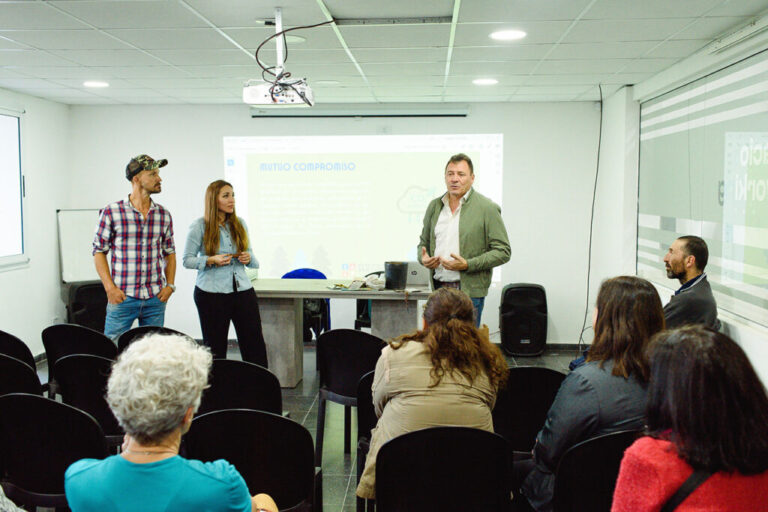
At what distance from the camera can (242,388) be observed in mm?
2777

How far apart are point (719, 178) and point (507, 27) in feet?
6.11

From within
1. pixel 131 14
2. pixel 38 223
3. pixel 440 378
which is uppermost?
pixel 131 14

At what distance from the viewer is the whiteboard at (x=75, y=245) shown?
268 inches

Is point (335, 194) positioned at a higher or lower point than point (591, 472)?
higher

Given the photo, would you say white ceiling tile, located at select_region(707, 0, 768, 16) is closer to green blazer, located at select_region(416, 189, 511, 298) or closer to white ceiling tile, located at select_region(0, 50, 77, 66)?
green blazer, located at select_region(416, 189, 511, 298)

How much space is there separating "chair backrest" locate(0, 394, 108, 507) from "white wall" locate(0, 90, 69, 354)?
4.27 metres

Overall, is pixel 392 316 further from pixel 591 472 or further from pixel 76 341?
pixel 591 472

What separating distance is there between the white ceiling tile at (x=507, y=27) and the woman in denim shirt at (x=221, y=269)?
182 centimetres

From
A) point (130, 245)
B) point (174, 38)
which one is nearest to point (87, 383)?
point (130, 245)

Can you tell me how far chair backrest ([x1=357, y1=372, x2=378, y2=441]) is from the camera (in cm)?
282

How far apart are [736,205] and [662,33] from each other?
1206 mm

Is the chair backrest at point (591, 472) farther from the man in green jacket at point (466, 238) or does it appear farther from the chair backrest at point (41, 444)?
the man in green jacket at point (466, 238)

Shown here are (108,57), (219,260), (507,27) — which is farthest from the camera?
(108,57)

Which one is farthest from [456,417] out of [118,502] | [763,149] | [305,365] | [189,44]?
[305,365]
